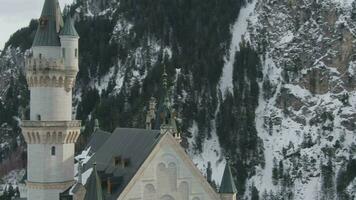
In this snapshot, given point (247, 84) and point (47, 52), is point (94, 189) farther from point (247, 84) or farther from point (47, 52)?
point (247, 84)

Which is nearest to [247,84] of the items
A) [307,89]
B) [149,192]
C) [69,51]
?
[307,89]

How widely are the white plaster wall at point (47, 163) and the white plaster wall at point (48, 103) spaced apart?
7.46 ft

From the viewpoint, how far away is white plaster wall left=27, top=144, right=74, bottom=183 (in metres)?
48.7

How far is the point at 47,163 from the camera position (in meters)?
48.8

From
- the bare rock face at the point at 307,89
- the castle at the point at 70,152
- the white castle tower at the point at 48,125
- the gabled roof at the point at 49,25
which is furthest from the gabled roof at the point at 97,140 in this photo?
the bare rock face at the point at 307,89

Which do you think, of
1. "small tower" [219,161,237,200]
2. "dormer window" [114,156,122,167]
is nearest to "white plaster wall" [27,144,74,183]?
"dormer window" [114,156,122,167]

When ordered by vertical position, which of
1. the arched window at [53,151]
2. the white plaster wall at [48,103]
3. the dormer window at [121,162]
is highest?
the white plaster wall at [48,103]

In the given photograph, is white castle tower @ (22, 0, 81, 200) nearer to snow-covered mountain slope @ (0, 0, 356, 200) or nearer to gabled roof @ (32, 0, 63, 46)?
gabled roof @ (32, 0, 63, 46)

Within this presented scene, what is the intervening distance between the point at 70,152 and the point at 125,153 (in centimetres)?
572

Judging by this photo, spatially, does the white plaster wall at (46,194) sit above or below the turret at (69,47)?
below

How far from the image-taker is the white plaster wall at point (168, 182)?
143 feet

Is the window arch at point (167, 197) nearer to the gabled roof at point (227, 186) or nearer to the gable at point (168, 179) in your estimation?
the gable at point (168, 179)

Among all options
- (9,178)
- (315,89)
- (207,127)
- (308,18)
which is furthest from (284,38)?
(9,178)

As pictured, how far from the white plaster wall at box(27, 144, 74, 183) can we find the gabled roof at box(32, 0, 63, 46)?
8.30 metres
